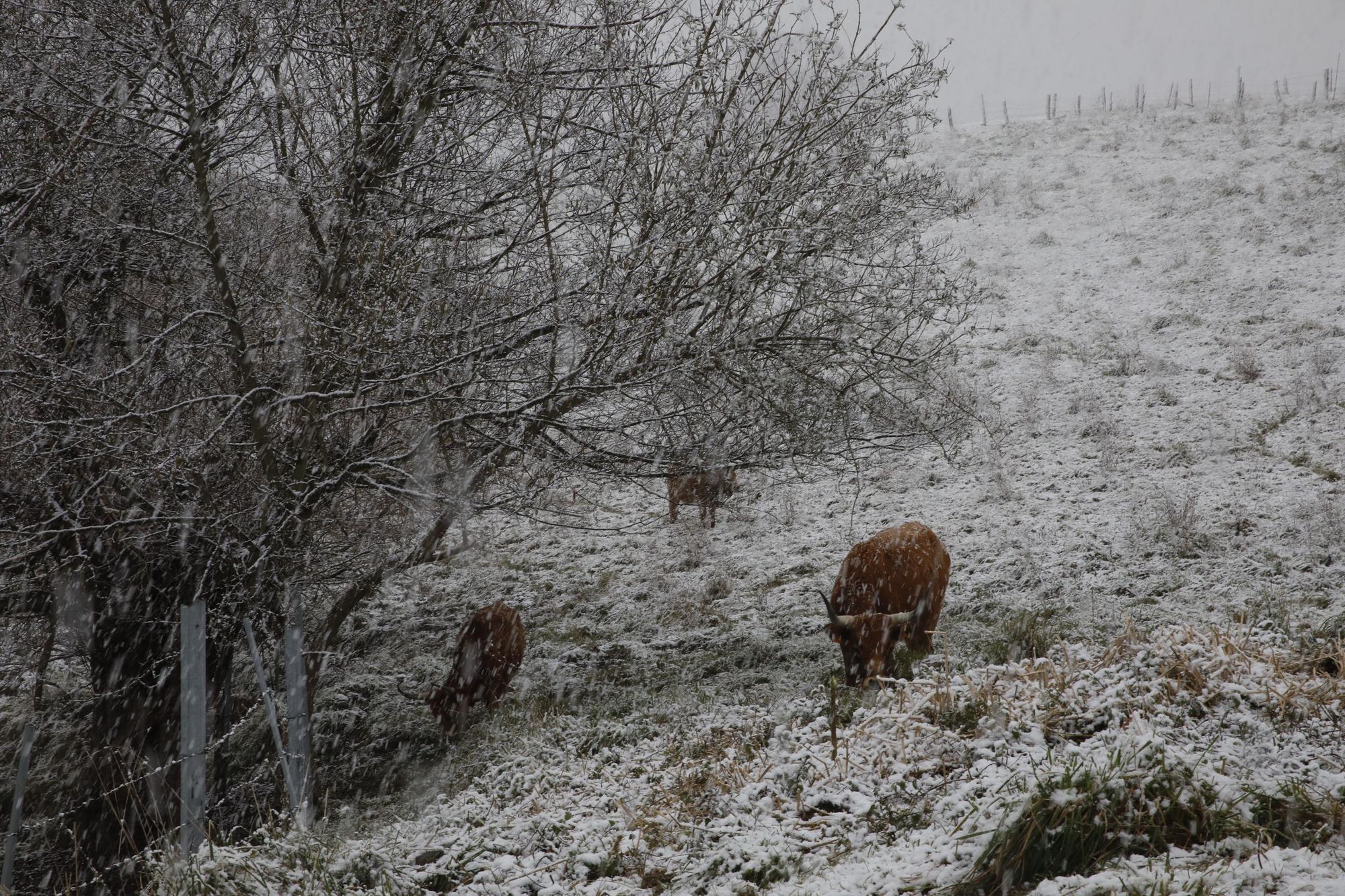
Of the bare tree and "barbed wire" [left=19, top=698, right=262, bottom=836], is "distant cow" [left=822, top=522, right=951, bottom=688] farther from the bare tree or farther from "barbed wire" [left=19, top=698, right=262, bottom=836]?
"barbed wire" [left=19, top=698, right=262, bottom=836]

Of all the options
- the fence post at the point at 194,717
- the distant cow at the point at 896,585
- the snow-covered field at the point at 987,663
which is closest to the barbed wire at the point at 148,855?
the fence post at the point at 194,717

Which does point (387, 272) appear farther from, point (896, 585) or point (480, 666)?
point (896, 585)

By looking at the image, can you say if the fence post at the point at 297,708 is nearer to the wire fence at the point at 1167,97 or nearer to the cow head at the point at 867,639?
the cow head at the point at 867,639

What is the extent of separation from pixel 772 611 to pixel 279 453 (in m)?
5.19

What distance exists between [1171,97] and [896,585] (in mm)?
36183

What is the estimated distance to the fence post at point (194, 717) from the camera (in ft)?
12.8

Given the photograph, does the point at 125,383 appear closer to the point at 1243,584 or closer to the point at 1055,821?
the point at 1055,821

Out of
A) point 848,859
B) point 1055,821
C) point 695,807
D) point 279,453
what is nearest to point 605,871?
point 695,807

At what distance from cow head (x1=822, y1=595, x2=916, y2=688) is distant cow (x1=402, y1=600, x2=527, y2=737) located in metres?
2.83

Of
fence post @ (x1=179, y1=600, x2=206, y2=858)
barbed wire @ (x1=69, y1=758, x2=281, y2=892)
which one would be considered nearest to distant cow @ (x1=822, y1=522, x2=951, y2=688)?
fence post @ (x1=179, y1=600, x2=206, y2=858)

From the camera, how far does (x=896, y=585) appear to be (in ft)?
21.4

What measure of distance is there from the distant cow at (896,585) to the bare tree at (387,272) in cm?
143

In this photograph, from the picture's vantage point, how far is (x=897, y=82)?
528 centimetres

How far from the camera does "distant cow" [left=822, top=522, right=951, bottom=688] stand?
6039mm
